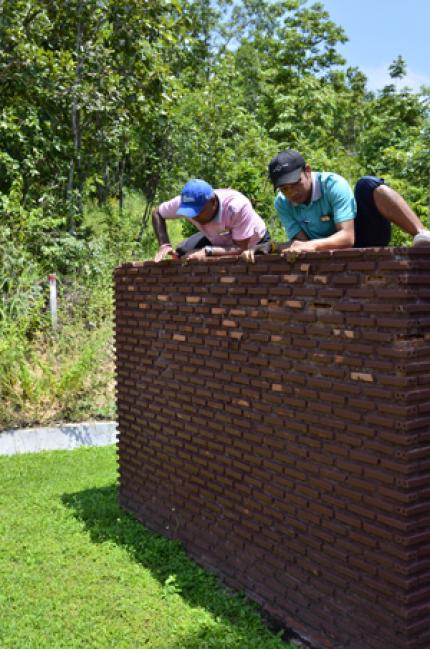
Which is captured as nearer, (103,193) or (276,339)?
(276,339)

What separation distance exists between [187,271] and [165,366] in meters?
0.86

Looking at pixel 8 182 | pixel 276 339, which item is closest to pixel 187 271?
pixel 276 339

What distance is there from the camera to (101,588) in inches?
175

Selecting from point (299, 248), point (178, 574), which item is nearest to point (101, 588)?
point (178, 574)

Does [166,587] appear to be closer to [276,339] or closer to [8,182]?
[276,339]

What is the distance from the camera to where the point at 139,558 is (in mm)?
4945

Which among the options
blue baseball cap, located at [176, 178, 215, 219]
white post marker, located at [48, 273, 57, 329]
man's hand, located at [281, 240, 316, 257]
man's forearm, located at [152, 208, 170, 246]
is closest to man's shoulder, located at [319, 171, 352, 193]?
man's hand, located at [281, 240, 316, 257]

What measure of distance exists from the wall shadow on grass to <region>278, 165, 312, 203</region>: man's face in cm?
249

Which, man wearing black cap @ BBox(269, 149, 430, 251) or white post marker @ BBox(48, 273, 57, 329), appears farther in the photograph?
white post marker @ BBox(48, 273, 57, 329)

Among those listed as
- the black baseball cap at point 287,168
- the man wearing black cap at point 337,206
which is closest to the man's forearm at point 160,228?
the man wearing black cap at point 337,206

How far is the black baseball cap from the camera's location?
13.2 ft

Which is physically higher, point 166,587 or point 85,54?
point 85,54

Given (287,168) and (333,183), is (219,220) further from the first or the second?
(333,183)

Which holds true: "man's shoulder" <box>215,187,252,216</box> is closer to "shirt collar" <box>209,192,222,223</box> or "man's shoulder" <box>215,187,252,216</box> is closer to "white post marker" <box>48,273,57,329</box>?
"shirt collar" <box>209,192,222,223</box>
